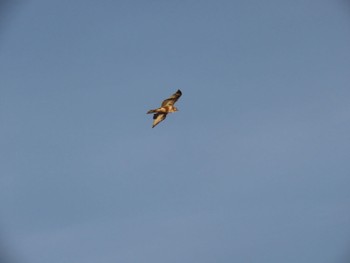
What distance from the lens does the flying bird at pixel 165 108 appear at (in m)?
56.2

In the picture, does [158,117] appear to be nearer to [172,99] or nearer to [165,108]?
[165,108]

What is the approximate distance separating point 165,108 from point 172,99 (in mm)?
1267

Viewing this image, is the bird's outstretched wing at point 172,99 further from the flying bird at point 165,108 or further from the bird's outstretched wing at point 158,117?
the bird's outstretched wing at point 158,117

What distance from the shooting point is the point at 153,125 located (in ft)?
179

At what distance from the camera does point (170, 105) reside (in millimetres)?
57469

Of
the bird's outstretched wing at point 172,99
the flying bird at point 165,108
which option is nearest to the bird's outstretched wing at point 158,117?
the flying bird at point 165,108

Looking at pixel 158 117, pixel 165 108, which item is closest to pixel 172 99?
pixel 165 108

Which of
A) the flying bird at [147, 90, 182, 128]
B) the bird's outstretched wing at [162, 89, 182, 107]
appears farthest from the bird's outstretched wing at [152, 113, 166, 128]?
the bird's outstretched wing at [162, 89, 182, 107]

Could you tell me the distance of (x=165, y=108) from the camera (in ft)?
187

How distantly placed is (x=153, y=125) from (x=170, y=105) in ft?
12.9

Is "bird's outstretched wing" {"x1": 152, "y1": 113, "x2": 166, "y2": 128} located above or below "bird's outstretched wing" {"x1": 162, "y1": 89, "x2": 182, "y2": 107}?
below

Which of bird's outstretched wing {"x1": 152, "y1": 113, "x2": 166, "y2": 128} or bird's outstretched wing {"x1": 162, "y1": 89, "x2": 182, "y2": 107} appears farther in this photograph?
bird's outstretched wing {"x1": 162, "y1": 89, "x2": 182, "y2": 107}

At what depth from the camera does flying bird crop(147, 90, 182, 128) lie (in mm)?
56156

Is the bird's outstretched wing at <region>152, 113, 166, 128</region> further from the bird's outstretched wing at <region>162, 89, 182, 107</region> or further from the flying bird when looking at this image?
the bird's outstretched wing at <region>162, 89, 182, 107</region>
